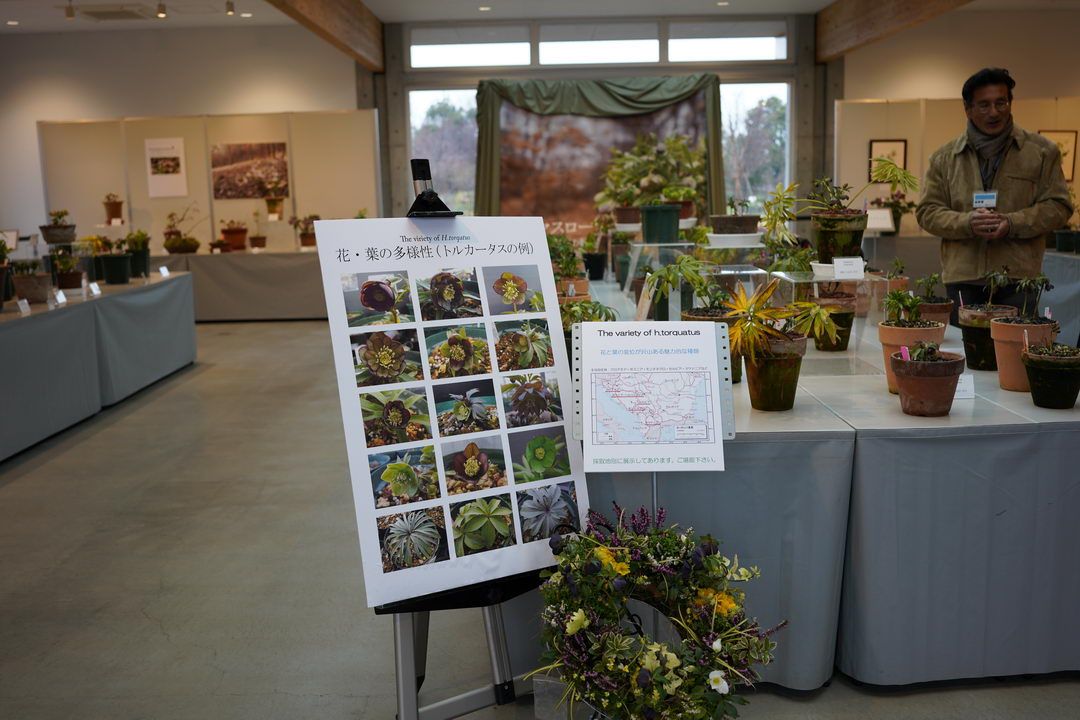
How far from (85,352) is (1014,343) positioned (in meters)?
5.06

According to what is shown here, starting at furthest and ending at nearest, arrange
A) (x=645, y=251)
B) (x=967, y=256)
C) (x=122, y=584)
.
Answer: (x=645, y=251) → (x=967, y=256) → (x=122, y=584)

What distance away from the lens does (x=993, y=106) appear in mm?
3438

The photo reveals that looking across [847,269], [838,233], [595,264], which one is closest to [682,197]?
[595,264]

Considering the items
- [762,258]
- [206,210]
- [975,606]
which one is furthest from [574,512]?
[206,210]

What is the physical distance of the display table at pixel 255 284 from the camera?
9852 millimetres

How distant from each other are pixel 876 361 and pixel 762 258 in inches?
33.1

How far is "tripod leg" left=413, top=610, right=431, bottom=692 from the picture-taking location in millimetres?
2445

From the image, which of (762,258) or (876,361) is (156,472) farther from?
(876,361)

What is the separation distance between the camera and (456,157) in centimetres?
1127

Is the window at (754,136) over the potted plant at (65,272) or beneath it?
over

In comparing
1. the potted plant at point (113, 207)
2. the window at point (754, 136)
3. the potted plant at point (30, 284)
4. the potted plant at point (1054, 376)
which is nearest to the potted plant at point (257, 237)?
the potted plant at point (113, 207)

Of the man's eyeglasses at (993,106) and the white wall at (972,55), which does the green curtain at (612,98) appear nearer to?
the white wall at (972,55)

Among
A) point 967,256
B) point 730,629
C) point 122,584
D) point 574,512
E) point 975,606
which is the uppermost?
point 967,256

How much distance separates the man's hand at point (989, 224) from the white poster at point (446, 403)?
2069 mm
